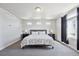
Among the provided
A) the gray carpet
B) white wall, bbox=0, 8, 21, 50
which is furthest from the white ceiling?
the gray carpet

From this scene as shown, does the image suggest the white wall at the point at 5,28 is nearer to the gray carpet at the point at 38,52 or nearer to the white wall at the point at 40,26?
the gray carpet at the point at 38,52

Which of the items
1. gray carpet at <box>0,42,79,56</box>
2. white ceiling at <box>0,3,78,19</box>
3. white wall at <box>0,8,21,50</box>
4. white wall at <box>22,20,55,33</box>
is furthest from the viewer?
white wall at <box>22,20,55,33</box>

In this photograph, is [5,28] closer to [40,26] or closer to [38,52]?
[38,52]

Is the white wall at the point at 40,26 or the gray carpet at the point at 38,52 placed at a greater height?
the white wall at the point at 40,26

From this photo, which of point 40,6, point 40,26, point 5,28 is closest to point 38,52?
point 40,6

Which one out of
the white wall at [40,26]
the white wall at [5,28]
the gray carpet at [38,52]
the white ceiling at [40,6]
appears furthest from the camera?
the white wall at [40,26]

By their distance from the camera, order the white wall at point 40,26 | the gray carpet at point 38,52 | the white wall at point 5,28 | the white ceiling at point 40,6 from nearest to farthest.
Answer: the white ceiling at point 40,6, the gray carpet at point 38,52, the white wall at point 5,28, the white wall at point 40,26

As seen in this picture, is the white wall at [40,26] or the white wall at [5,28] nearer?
the white wall at [5,28]

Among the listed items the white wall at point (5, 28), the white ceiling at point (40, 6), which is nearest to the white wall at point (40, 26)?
the white wall at point (5, 28)

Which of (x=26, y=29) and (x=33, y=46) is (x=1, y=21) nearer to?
(x=33, y=46)

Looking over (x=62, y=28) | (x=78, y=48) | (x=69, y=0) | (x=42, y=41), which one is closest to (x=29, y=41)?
(x=42, y=41)

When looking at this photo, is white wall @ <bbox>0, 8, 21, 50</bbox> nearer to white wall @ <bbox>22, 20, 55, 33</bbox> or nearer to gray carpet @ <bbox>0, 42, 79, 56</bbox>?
gray carpet @ <bbox>0, 42, 79, 56</bbox>

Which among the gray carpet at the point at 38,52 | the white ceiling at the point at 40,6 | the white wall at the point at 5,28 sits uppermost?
the white ceiling at the point at 40,6

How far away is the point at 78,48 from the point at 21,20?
21.4 feet
